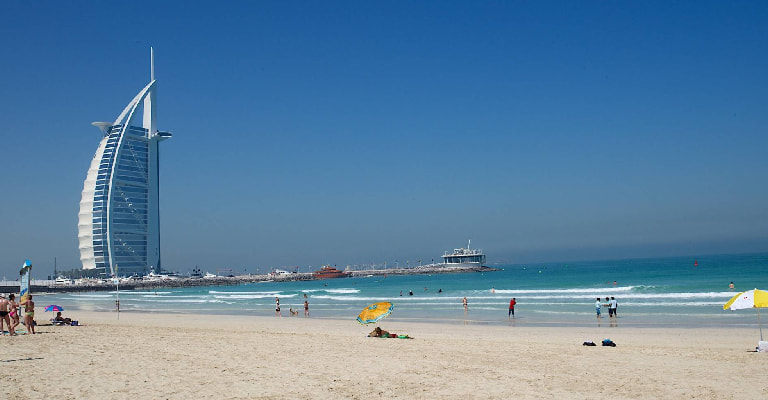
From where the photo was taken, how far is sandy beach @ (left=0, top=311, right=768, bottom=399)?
891 centimetres

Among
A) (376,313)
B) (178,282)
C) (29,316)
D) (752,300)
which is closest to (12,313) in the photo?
(29,316)

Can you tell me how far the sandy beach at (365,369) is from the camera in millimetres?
8906

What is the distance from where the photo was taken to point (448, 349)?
45.6ft

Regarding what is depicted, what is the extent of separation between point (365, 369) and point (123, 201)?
114m

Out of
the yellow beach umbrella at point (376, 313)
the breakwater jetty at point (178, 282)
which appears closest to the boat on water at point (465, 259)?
the breakwater jetty at point (178, 282)

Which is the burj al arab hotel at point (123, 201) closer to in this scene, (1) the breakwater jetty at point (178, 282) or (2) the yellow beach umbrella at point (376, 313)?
(1) the breakwater jetty at point (178, 282)

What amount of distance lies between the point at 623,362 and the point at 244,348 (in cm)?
830

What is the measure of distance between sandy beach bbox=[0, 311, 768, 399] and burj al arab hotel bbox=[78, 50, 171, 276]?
104769 mm

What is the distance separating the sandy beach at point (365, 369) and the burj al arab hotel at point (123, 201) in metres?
105

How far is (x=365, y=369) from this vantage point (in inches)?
430

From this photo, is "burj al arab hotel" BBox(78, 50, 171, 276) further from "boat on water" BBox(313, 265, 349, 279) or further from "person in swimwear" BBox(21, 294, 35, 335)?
"person in swimwear" BBox(21, 294, 35, 335)

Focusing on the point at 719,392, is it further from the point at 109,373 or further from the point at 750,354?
the point at 109,373

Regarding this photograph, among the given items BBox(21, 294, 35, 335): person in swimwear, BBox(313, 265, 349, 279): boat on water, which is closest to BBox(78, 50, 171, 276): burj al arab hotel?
BBox(313, 265, 349, 279): boat on water

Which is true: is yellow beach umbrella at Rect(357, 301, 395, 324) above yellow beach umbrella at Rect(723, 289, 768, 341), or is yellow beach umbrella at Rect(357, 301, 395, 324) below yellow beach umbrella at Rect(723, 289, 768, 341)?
below
